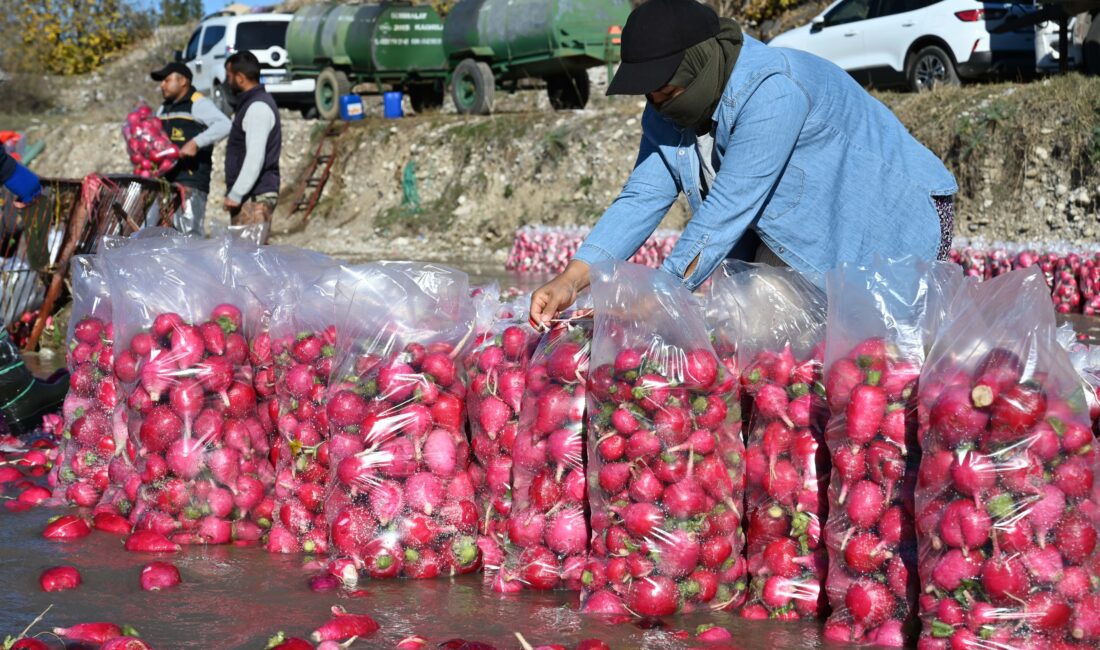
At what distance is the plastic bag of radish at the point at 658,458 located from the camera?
2740mm

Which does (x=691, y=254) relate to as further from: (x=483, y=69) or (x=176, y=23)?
(x=176, y=23)

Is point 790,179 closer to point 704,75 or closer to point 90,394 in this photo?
point 704,75

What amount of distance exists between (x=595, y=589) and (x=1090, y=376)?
1.31 m

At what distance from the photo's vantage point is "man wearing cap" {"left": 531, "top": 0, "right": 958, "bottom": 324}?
9.29ft

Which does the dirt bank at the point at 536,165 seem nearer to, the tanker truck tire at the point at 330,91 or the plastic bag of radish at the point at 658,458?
the tanker truck tire at the point at 330,91

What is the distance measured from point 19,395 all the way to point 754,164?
350 centimetres

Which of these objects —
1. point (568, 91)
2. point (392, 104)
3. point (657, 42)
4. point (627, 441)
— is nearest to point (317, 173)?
point (392, 104)

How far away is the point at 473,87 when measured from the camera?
61.4 ft

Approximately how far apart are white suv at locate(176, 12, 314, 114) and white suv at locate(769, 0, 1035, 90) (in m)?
10.5

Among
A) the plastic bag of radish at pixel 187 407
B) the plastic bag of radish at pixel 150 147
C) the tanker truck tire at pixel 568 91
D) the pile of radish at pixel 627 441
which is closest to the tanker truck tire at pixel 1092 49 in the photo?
the tanker truck tire at pixel 568 91

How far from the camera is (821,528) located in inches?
111

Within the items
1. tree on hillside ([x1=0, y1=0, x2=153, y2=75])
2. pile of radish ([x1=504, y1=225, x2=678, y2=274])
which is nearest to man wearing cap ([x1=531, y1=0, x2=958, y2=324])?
pile of radish ([x1=504, y1=225, x2=678, y2=274])

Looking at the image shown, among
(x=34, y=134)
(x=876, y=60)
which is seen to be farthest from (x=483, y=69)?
(x=34, y=134)

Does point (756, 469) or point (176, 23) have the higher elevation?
point (176, 23)
